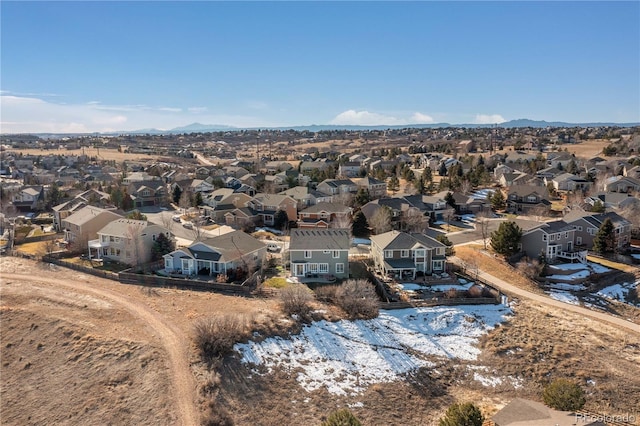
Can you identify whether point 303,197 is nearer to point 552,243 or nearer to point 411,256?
point 411,256

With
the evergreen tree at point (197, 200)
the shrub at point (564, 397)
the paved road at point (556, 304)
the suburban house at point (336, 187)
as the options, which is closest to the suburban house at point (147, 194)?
the evergreen tree at point (197, 200)

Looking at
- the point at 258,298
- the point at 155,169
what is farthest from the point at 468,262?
the point at 155,169

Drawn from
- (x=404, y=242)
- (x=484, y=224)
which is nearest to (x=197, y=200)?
(x=404, y=242)

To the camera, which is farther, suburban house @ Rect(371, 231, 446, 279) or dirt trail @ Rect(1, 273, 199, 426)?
suburban house @ Rect(371, 231, 446, 279)

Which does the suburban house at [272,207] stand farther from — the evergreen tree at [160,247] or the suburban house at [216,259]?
the suburban house at [216,259]

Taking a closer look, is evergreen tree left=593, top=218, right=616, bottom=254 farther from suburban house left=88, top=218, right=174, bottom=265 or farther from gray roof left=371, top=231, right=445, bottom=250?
suburban house left=88, top=218, right=174, bottom=265

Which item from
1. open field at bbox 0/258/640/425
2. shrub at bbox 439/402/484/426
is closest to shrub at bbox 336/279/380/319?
open field at bbox 0/258/640/425
